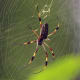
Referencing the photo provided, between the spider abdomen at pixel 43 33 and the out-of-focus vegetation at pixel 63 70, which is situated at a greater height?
the spider abdomen at pixel 43 33

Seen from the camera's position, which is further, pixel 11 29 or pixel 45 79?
pixel 11 29

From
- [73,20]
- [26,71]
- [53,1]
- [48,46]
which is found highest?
[53,1]

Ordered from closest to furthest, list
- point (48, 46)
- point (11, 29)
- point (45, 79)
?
1. point (45, 79)
2. point (11, 29)
3. point (48, 46)

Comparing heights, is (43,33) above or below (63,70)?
above

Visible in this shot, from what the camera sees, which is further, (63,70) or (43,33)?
(63,70)

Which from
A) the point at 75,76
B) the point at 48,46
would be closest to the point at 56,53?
the point at 48,46

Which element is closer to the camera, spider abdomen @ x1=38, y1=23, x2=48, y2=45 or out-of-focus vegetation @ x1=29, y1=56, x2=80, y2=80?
spider abdomen @ x1=38, y1=23, x2=48, y2=45

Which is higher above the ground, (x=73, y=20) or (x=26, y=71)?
(x=73, y=20)

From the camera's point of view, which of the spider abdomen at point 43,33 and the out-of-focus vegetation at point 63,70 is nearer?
the spider abdomen at point 43,33

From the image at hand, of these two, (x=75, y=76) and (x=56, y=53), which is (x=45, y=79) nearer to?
(x=75, y=76)

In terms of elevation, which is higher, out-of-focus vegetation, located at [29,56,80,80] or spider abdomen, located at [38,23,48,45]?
spider abdomen, located at [38,23,48,45]

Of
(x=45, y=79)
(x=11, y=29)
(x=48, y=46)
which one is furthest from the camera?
(x=48, y=46)
